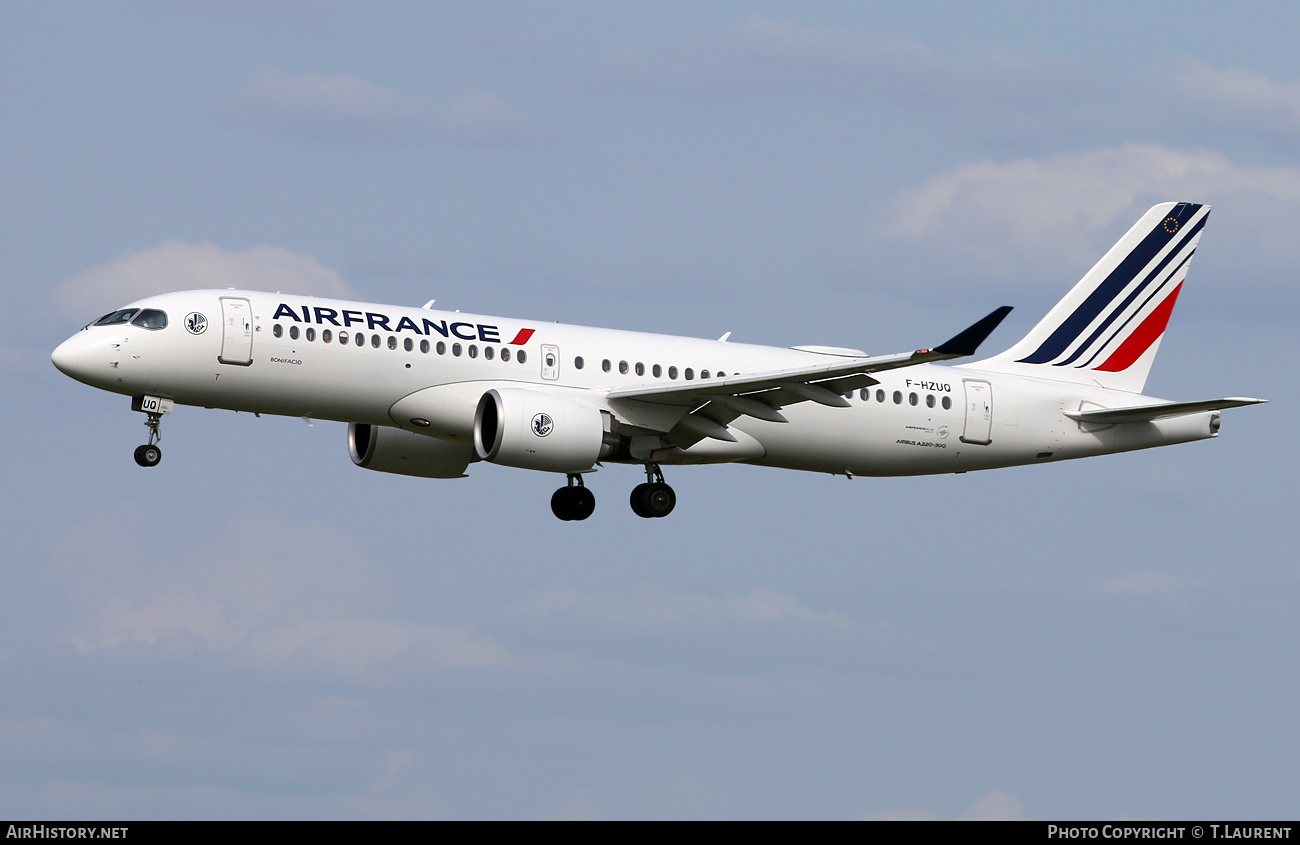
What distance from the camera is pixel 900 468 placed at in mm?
51781

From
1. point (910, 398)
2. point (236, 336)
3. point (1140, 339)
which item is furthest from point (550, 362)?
point (1140, 339)

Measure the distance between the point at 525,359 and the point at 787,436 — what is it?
7.64 meters

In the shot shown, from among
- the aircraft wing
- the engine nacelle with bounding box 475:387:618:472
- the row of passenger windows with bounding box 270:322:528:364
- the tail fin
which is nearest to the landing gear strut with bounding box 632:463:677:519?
the aircraft wing

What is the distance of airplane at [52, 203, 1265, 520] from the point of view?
44750 mm

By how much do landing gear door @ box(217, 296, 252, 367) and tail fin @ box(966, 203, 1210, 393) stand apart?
68.7ft

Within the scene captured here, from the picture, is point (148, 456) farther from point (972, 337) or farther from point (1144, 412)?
point (1144, 412)

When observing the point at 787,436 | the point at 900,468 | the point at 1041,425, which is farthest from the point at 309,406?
the point at 1041,425

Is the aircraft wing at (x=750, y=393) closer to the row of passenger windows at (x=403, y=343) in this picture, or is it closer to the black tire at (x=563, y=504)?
the row of passenger windows at (x=403, y=343)

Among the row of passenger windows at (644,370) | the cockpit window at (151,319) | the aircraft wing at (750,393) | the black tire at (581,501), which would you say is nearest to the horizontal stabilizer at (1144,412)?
the aircraft wing at (750,393)

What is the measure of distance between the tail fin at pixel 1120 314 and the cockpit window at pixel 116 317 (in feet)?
76.9

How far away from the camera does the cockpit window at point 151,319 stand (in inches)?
1758

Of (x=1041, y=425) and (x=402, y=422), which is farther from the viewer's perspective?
(x=1041, y=425)

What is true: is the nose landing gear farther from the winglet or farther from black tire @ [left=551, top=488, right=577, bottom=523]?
the winglet

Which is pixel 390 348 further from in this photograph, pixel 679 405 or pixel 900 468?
pixel 900 468
